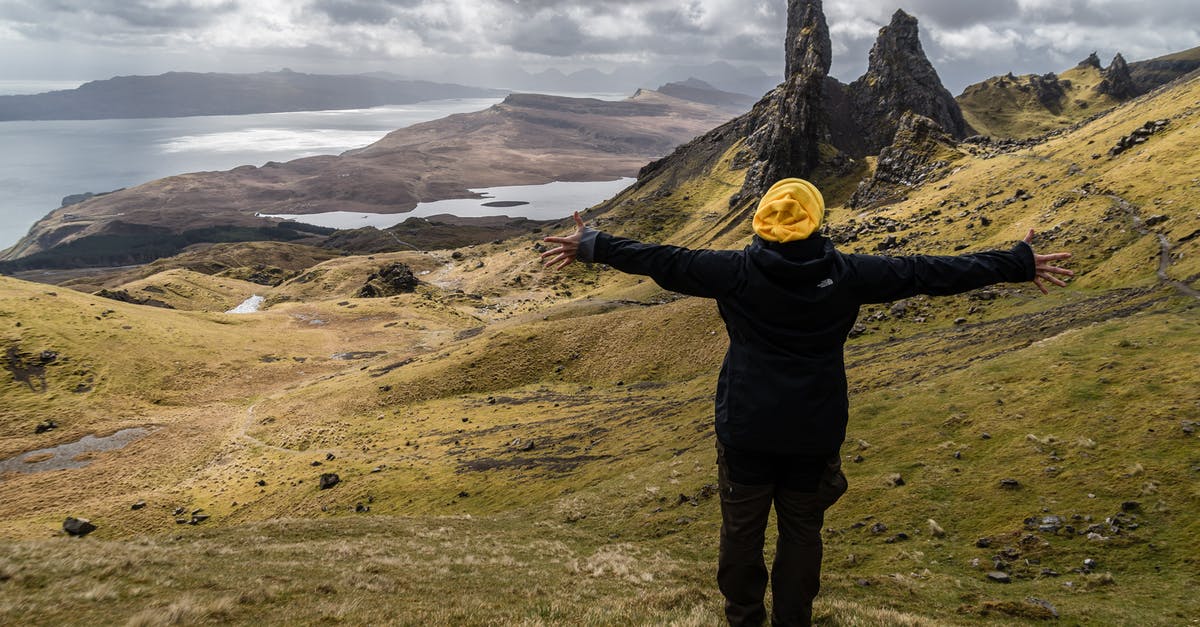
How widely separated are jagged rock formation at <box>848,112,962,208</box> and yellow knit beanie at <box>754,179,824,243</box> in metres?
117

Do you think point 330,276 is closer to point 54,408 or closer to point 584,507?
point 54,408

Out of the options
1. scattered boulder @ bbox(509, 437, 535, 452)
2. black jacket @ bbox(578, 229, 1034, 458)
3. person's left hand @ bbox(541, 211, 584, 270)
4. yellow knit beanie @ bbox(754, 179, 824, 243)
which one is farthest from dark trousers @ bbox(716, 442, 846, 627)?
scattered boulder @ bbox(509, 437, 535, 452)

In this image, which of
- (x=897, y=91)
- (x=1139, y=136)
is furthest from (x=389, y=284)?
(x=897, y=91)

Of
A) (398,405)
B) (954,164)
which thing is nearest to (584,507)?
(398,405)

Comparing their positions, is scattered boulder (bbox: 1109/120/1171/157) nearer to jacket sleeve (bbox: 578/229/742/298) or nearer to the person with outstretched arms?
the person with outstretched arms

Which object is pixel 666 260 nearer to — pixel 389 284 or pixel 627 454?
pixel 627 454

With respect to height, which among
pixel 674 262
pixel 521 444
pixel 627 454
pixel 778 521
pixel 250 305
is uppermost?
pixel 674 262

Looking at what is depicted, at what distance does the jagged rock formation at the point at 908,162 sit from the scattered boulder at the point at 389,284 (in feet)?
347

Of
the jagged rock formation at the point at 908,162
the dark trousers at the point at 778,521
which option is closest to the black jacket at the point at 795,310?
the dark trousers at the point at 778,521

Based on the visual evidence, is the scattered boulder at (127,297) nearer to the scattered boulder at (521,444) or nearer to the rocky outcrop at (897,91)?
the scattered boulder at (521,444)

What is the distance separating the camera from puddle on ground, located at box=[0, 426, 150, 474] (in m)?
53.6

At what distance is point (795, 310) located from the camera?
691cm

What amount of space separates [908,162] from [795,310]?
128309 millimetres

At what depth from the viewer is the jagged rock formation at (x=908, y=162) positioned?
4385 inches
